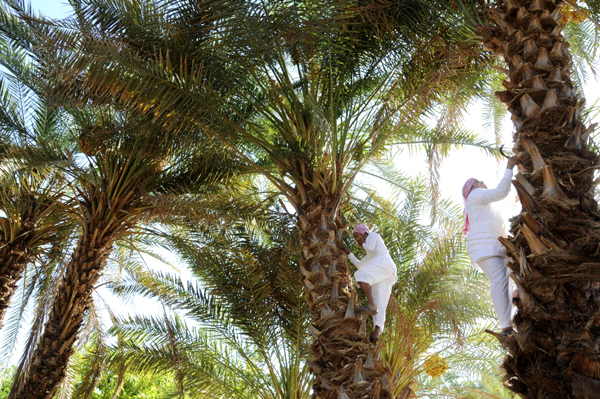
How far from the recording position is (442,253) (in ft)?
29.5

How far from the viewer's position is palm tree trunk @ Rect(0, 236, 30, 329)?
30.2 feet

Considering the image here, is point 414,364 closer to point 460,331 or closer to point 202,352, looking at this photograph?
point 460,331

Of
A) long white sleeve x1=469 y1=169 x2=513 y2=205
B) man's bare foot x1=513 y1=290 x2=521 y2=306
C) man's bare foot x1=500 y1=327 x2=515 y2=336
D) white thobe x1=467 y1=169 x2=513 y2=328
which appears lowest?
man's bare foot x1=500 y1=327 x2=515 y2=336

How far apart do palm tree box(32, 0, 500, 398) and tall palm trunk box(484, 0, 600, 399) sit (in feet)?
7.21

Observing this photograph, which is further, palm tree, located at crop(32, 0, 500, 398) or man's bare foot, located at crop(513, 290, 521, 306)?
palm tree, located at crop(32, 0, 500, 398)

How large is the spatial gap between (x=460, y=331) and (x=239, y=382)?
4.05 m

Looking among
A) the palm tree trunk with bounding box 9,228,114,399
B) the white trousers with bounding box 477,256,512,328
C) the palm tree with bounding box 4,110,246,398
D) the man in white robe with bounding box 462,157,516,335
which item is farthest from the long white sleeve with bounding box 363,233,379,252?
the palm tree trunk with bounding box 9,228,114,399

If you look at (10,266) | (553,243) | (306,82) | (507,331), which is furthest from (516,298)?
(10,266)

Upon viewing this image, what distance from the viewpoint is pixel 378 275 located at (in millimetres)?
6422

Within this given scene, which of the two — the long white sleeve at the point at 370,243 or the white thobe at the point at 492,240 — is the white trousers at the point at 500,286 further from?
the long white sleeve at the point at 370,243

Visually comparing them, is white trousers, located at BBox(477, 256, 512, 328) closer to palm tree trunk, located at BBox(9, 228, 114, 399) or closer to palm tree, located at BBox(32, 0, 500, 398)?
palm tree, located at BBox(32, 0, 500, 398)

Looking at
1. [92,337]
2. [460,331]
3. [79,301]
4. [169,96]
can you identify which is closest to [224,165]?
[169,96]

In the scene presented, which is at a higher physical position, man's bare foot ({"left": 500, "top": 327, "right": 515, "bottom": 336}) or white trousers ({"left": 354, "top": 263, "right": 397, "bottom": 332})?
white trousers ({"left": 354, "top": 263, "right": 397, "bottom": 332})

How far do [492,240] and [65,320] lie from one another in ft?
21.6
